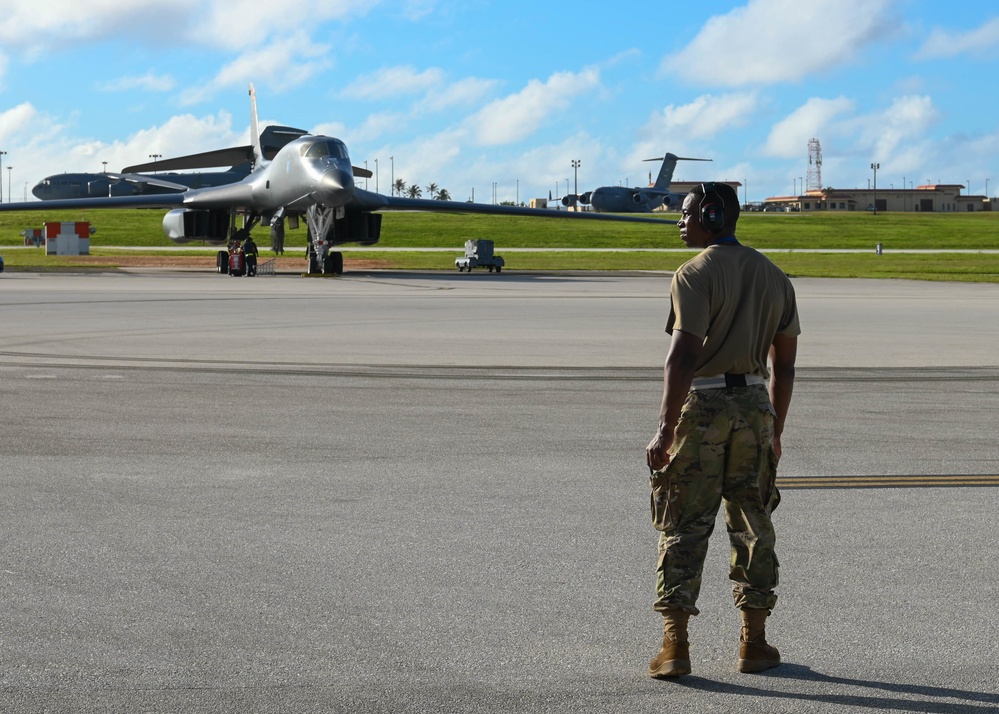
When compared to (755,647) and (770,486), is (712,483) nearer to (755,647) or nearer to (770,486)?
(770,486)

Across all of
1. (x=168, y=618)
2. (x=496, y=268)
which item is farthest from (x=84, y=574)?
(x=496, y=268)

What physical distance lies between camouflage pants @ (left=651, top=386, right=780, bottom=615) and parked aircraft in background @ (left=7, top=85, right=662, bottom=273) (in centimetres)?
3455

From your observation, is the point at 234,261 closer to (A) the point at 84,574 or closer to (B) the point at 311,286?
(B) the point at 311,286

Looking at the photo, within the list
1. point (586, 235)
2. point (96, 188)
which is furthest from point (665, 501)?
point (96, 188)

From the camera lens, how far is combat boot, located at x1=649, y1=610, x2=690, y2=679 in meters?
4.62

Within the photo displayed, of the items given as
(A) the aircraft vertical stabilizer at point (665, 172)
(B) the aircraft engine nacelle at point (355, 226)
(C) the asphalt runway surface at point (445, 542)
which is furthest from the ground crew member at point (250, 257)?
(A) the aircraft vertical stabilizer at point (665, 172)

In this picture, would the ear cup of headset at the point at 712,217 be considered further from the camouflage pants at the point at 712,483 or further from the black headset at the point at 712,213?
the camouflage pants at the point at 712,483

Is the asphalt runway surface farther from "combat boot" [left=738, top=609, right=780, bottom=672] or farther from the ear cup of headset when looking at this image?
the ear cup of headset

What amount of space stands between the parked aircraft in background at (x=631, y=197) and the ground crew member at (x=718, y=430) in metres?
128

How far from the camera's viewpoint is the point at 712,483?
15.9ft

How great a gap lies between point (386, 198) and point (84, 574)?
3981cm

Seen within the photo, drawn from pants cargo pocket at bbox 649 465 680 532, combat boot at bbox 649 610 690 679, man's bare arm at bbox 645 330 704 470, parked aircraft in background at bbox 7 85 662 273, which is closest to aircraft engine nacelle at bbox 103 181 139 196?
parked aircraft in background at bbox 7 85 662 273

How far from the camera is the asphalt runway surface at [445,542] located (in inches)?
180

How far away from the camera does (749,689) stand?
4531 mm
